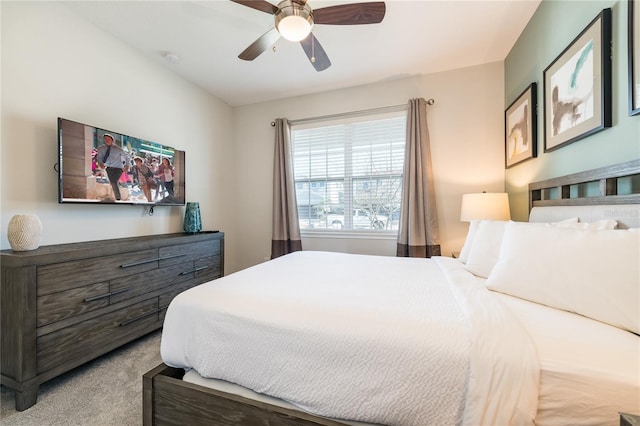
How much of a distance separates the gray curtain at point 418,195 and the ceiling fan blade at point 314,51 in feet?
4.62

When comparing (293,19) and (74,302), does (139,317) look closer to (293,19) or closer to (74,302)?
(74,302)

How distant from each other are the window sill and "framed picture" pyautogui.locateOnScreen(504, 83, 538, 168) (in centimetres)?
147

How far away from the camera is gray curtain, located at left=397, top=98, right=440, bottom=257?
9.68ft

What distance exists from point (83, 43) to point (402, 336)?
324cm

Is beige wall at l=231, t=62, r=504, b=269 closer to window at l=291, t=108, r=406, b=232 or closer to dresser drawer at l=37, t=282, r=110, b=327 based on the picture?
window at l=291, t=108, r=406, b=232

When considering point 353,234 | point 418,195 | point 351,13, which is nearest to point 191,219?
point 353,234

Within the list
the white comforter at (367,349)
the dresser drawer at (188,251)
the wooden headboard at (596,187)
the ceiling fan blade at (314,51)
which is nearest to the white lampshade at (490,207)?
the wooden headboard at (596,187)

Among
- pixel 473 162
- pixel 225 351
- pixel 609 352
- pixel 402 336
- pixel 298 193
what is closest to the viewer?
pixel 609 352

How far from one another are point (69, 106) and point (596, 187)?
3.81m

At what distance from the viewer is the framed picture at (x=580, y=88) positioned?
53.5 inches

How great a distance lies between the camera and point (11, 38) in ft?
5.74

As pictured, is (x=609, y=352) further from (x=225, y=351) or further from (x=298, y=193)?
(x=298, y=193)

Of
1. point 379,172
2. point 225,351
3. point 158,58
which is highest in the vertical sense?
point 158,58

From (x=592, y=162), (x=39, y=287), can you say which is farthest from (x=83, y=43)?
(x=592, y=162)
